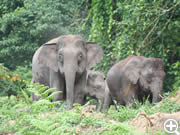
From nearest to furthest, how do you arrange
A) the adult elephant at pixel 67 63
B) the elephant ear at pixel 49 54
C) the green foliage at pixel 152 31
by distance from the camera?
the adult elephant at pixel 67 63 < the elephant ear at pixel 49 54 < the green foliage at pixel 152 31

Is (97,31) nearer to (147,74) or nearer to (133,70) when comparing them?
(133,70)

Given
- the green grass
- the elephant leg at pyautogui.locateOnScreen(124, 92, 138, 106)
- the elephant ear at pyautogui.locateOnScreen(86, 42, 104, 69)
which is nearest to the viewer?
the green grass

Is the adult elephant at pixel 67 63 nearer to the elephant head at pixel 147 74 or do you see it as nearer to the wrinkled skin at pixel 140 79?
the wrinkled skin at pixel 140 79

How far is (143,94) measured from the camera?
9.58 meters

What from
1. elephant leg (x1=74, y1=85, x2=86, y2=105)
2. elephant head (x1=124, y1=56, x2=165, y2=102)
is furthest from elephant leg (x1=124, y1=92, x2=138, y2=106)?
elephant leg (x1=74, y1=85, x2=86, y2=105)

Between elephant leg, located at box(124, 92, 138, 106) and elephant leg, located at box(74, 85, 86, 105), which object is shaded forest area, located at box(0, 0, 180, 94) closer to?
elephant leg, located at box(124, 92, 138, 106)

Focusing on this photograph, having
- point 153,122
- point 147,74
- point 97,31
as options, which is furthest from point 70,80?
point 97,31

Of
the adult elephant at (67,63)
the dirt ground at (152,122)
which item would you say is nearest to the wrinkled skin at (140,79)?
the adult elephant at (67,63)

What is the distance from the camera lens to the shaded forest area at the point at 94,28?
37.0 feet

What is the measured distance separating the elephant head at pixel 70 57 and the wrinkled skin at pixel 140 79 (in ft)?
3.01

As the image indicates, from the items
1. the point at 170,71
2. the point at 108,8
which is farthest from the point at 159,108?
the point at 108,8

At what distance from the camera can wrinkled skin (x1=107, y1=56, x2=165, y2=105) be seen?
930 cm

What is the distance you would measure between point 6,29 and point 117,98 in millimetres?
11616

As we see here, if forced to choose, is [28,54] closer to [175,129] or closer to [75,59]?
[75,59]
